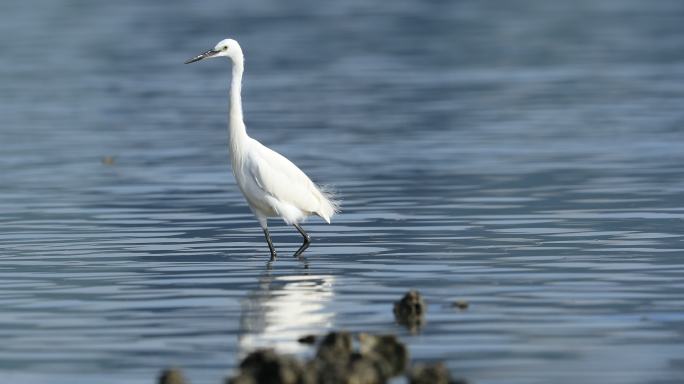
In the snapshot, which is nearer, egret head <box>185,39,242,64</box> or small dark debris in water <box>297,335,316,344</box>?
small dark debris in water <box>297,335,316,344</box>

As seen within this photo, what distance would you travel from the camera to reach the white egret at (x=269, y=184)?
726 inches

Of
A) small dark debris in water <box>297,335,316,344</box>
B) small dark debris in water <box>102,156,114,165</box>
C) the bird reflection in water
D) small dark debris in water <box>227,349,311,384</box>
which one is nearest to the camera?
small dark debris in water <box>227,349,311,384</box>

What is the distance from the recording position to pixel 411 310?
1362 cm

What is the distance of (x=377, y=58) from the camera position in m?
51.3

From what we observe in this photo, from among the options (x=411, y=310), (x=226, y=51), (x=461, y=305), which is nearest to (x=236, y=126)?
(x=226, y=51)

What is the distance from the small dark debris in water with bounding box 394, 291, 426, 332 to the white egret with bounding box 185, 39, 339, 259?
4.78 meters

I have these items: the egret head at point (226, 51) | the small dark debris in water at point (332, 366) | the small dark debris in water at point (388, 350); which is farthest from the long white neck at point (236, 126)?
the small dark debris in water at point (332, 366)

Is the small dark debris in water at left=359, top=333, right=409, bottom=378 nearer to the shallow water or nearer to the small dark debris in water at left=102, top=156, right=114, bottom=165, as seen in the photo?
the shallow water

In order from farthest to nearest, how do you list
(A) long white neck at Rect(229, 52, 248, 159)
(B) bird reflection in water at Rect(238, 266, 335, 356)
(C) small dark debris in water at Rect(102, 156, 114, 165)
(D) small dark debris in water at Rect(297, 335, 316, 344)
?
(C) small dark debris in water at Rect(102, 156, 114, 165), (A) long white neck at Rect(229, 52, 248, 159), (B) bird reflection in water at Rect(238, 266, 335, 356), (D) small dark debris in water at Rect(297, 335, 316, 344)

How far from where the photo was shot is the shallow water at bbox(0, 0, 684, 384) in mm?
13211

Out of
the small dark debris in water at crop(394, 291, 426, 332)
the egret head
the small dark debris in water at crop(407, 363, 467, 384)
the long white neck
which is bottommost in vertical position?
the small dark debris in water at crop(394, 291, 426, 332)

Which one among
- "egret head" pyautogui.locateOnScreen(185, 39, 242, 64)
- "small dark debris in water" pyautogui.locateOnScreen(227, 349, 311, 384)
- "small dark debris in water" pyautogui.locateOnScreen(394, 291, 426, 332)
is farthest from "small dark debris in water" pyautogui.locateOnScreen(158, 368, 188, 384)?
"egret head" pyautogui.locateOnScreen(185, 39, 242, 64)

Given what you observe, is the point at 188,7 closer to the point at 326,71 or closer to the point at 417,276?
the point at 326,71

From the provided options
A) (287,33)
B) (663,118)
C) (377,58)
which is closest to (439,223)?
(663,118)
